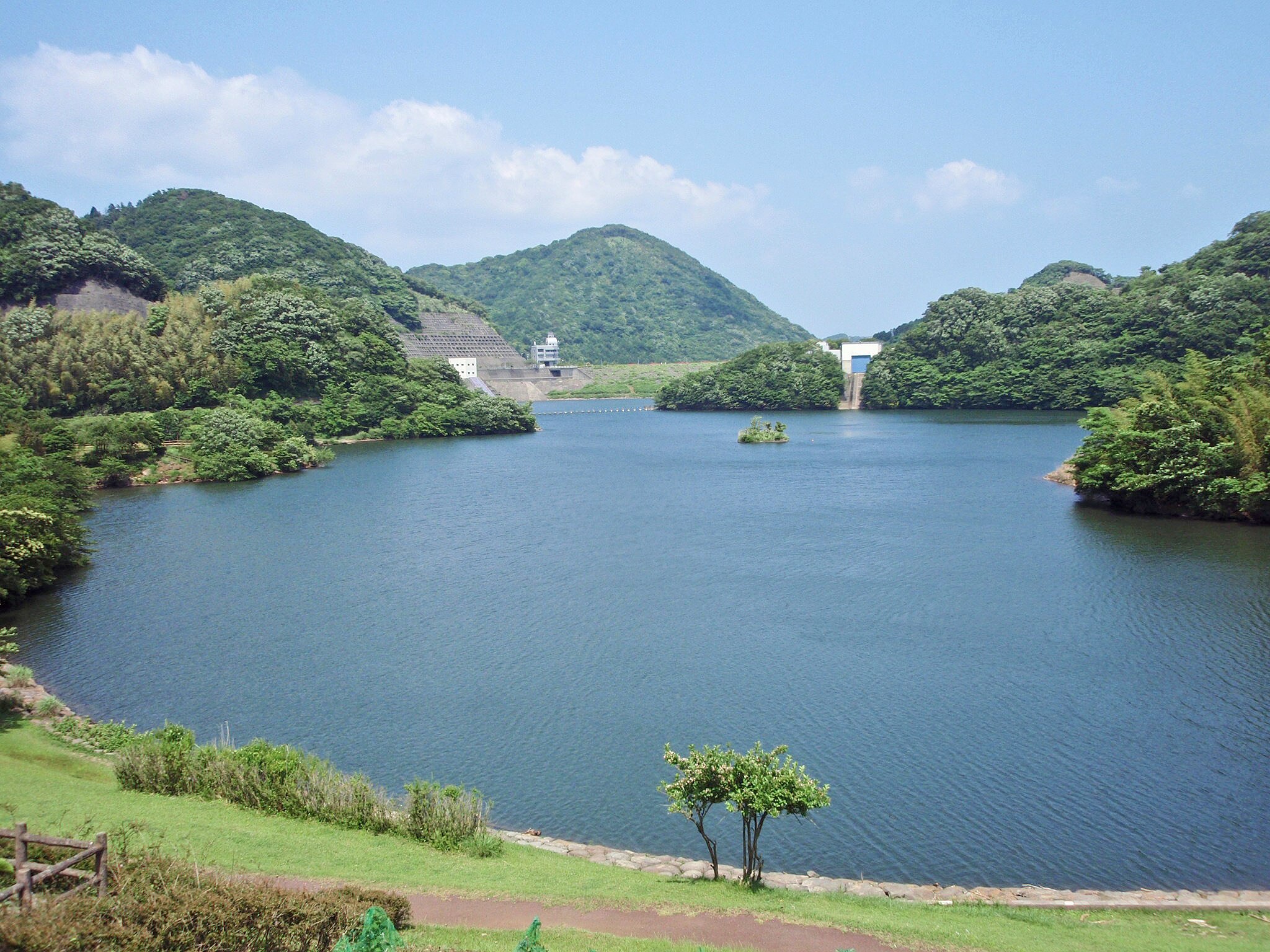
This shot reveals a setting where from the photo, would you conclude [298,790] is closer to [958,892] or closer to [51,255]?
[958,892]

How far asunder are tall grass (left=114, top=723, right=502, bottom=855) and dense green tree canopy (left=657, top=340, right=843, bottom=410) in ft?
307

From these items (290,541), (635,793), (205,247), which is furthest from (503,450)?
(205,247)

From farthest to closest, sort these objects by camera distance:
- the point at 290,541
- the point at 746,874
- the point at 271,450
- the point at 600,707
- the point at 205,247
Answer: the point at 205,247 → the point at 271,450 → the point at 290,541 → the point at 600,707 → the point at 746,874

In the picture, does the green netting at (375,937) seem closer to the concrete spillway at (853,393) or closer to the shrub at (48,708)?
the shrub at (48,708)

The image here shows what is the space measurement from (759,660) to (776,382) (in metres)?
85.4

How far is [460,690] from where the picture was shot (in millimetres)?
19344

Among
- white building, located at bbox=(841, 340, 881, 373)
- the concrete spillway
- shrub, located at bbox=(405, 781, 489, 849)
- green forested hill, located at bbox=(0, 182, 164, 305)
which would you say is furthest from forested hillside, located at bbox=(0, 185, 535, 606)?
white building, located at bbox=(841, 340, 881, 373)

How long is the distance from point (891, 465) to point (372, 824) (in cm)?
4658

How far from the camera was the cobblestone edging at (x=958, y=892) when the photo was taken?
36.4 feet

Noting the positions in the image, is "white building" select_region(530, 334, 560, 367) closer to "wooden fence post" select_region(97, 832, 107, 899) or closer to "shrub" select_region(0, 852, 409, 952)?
"shrub" select_region(0, 852, 409, 952)

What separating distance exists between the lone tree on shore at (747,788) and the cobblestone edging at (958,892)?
0.78 metres

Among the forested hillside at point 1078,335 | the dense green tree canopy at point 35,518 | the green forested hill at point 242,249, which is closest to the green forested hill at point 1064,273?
the forested hillside at point 1078,335

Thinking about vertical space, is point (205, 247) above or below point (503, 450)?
above

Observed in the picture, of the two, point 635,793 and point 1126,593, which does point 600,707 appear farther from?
point 1126,593
